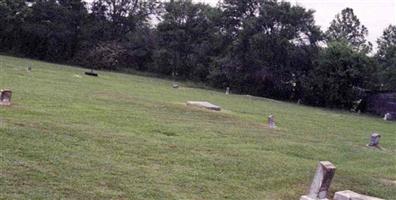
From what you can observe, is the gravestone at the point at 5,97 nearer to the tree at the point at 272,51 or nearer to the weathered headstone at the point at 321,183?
the weathered headstone at the point at 321,183

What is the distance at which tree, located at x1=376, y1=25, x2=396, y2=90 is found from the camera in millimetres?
39278

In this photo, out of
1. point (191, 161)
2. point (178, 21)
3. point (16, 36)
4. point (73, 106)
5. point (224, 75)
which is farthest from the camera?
point (178, 21)

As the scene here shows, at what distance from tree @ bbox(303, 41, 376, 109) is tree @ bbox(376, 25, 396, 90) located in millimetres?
2057

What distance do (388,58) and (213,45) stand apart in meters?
13.8

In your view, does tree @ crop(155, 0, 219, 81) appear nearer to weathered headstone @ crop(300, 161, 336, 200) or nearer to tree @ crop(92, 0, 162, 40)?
tree @ crop(92, 0, 162, 40)

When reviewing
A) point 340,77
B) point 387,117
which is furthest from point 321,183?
point 340,77

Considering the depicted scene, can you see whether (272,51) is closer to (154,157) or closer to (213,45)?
(213,45)

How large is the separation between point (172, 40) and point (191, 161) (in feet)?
126

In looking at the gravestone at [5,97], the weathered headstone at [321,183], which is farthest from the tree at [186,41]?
the weathered headstone at [321,183]

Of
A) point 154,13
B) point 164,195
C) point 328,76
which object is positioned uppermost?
point 154,13

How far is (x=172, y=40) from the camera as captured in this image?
46.1m

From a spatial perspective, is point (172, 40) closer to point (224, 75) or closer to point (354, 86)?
point (224, 75)

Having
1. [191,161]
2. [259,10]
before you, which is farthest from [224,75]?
[191,161]

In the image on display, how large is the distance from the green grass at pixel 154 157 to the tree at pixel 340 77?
76.4 ft
